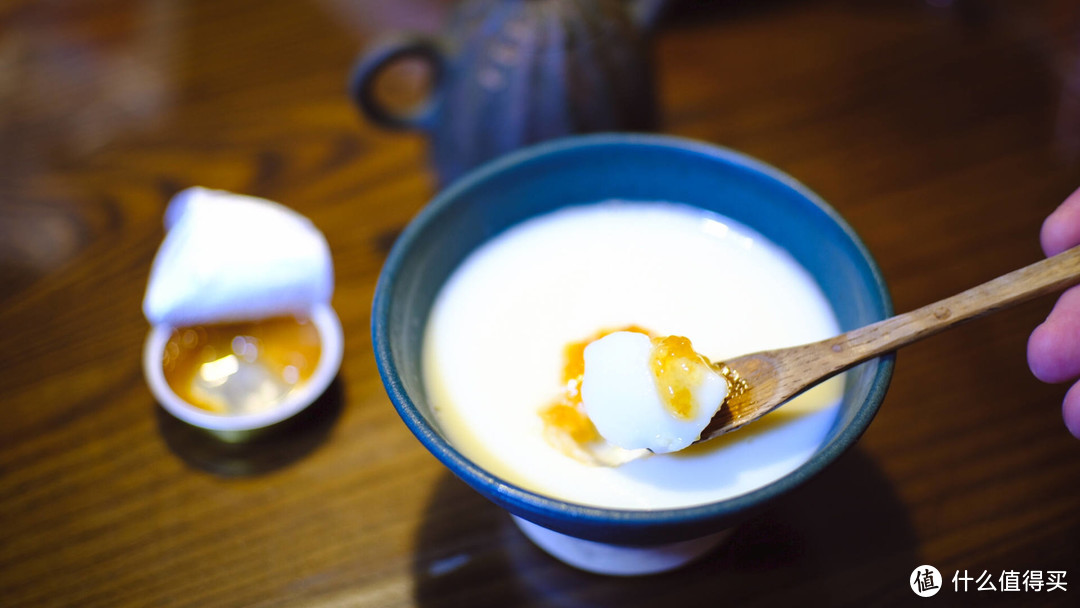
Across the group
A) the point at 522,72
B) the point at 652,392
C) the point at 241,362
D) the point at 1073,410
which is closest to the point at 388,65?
the point at 522,72

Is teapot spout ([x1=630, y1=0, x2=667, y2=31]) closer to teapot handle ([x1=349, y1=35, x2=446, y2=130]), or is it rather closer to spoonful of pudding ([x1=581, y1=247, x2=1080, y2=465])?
teapot handle ([x1=349, y1=35, x2=446, y2=130])

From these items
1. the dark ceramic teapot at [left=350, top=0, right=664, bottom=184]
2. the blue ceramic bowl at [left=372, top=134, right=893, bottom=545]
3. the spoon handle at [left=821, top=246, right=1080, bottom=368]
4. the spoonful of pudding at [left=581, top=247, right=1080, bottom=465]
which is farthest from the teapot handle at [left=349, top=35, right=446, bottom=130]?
the spoon handle at [left=821, top=246, right=1080, bottom=368]

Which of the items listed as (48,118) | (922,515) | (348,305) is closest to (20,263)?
(48,118)

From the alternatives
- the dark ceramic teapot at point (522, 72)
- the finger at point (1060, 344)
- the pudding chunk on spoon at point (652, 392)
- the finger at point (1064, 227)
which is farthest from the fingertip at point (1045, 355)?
the dark ceramic teapot at point (522, 72)

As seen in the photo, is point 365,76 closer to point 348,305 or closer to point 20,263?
point 348,305

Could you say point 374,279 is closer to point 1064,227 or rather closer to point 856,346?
point 856,346
